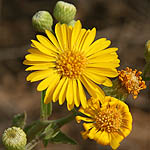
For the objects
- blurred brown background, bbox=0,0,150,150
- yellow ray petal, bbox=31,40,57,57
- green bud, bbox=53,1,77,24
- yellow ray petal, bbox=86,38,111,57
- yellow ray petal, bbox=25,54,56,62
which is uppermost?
green bud, bbox=53,1,77,24

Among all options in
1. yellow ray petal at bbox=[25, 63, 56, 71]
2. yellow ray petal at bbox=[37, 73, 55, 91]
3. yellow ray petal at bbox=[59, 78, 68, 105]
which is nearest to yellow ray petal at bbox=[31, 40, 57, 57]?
yellow ray petal at bbox=[25, 63, 56, 71]

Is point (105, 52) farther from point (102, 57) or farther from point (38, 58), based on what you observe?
point (38, 58)

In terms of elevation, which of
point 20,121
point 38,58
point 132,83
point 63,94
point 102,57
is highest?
point 102,57

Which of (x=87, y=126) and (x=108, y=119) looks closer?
(x=87, y=126)

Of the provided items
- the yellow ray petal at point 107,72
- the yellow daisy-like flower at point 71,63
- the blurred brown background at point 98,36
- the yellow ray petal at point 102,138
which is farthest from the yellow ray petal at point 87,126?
the blurred brown background at point 98,36

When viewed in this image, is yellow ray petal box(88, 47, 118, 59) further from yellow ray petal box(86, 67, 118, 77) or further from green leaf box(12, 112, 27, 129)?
green leaf box(12, 112, 27, 129)

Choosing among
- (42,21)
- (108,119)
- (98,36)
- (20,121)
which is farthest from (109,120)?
(98,36)
